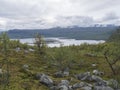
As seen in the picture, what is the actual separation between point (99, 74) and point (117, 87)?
Answer: 47.4 feet

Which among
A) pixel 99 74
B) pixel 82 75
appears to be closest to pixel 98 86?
pixel 82 75

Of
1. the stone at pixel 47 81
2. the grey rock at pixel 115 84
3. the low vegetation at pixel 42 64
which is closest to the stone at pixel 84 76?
the low vegetation at pixel 42 64

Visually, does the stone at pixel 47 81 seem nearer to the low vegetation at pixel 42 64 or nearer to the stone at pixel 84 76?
the low vegetation at pixel 42 64

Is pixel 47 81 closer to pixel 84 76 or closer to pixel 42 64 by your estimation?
pixel 84 76

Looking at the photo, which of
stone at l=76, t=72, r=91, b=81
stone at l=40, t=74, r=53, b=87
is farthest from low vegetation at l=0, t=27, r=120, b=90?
stone at l=76, t=72, r=91, b=81

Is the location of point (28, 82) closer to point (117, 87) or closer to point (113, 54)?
point (117, 87)

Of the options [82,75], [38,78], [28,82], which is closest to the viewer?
[28,82]

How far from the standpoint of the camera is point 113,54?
59000mm

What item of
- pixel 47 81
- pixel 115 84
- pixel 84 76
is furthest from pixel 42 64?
pixel 115 84

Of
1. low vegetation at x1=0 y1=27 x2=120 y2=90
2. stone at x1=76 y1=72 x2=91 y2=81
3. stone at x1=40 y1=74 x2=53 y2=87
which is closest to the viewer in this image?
low vegetation at x1=0 y1=27 x2=120 y2=90

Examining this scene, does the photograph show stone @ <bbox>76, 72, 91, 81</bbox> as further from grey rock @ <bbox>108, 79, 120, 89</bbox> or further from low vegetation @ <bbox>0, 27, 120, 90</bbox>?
grey rock @ <bbox>108, 79, 120, 89</bbox>

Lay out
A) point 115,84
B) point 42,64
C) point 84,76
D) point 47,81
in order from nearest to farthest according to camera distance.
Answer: point 115,84 → point 47,81 → point 84,76 → point 42,64

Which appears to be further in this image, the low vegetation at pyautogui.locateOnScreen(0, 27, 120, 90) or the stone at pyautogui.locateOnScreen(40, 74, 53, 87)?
the stone at pyautogui.locateOnScreen(40, 74, 53, 87)

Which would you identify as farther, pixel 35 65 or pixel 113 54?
pixel 35 65
